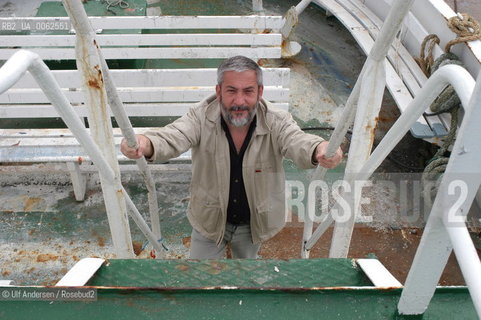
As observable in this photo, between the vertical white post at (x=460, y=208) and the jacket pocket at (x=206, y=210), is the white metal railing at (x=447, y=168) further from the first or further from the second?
the jacket pocket at (x=206, y=210)

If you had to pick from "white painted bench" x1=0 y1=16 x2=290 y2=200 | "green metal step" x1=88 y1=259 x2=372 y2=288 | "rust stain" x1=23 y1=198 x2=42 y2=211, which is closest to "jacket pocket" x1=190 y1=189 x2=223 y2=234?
"green metal step" x1=88 y1=259 x2=372 y2=288

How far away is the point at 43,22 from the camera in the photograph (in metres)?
5.13

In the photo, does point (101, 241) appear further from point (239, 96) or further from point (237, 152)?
point (239, 96)

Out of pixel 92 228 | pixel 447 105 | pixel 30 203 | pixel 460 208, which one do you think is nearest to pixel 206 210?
pixel 92 228

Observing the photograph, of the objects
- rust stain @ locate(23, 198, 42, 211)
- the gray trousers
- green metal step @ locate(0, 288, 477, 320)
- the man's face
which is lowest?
rust stain @ locate(23, 198, 42, 211)

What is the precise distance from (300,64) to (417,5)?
1517 millimetres

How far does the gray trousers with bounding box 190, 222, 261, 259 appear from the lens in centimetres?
287

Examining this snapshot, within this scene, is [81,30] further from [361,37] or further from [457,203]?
[361,37]

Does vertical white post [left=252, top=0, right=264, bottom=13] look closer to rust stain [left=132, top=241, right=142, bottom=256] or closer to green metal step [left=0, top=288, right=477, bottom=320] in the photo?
rust stain [left=132, top=241, right=142, bottom=256]

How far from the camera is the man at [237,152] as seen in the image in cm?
235

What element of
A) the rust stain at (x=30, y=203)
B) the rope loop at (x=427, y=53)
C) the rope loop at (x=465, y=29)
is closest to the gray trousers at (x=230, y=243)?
the rust stain at (x=30, y=203)

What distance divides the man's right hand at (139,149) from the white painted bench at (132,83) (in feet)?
5.31

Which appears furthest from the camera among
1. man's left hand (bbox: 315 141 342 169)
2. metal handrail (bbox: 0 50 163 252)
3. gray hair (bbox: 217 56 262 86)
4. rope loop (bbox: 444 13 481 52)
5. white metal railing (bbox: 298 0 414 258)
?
rope loop (bbox: 444 13 481 52)

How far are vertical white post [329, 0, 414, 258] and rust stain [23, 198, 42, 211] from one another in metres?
2.99
